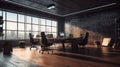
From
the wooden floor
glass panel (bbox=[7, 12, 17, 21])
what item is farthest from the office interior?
the wooden floor

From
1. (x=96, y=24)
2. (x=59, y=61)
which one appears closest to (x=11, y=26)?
(x=59, y=61)

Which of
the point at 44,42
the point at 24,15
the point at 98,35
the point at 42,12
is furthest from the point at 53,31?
the point at 44,42

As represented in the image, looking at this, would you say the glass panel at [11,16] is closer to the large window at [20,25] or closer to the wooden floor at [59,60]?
the large window at [20,25]

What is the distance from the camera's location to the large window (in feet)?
29.8

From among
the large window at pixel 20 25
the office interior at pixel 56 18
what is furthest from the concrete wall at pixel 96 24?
the large window at pixel 20 25

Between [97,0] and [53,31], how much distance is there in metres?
Answer: 6.48

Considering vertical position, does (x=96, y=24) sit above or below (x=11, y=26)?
above

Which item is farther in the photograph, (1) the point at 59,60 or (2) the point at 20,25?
(2) the point at 20,25

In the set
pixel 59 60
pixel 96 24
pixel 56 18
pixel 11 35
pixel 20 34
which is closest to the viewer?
pixel 59 60

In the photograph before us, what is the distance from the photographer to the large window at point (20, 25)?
907cm

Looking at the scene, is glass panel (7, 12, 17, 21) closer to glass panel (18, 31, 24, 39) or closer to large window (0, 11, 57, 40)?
large window (0, 11, 57, 40)

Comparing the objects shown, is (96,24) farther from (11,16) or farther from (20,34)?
(11,16)

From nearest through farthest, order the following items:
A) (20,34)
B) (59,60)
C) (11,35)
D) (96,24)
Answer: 1. (59,60)
2. (11,35)
3. (20,34)
4. (96,24)

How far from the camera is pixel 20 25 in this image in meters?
10.1
